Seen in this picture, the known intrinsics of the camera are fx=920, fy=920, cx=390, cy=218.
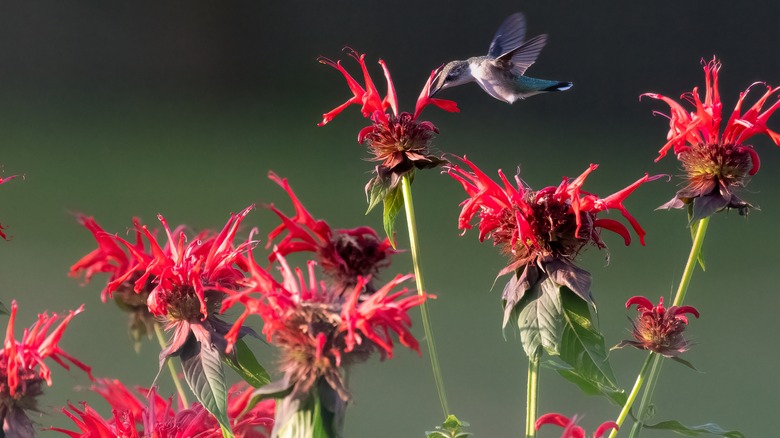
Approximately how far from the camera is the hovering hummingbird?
28.3 inches

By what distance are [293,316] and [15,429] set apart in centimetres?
18

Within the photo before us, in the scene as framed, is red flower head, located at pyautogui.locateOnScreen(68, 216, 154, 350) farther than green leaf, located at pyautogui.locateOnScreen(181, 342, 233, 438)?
Yes

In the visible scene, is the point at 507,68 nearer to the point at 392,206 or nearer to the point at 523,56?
the point at 523,56

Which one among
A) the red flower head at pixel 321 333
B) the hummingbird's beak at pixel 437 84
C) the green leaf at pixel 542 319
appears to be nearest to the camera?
the red flower head at pixel 321 333

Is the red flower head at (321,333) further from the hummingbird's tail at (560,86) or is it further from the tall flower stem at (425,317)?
the hummingbird's tail at (560,86)

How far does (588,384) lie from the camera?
0.59 meters

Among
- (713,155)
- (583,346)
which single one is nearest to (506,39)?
(713,155)

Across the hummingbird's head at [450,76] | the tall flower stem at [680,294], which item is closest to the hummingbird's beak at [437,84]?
the hummingbird's head at [450,76]

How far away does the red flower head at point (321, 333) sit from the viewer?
1.37ft

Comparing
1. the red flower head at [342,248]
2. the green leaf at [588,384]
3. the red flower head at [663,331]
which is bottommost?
the green leaf at [588,384]

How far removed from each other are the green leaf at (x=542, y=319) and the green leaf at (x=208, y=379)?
0.58 ft

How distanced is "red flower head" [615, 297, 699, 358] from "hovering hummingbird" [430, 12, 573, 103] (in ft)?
0.63

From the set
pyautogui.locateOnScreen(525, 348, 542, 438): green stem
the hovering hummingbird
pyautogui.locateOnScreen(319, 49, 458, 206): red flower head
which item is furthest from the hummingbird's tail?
pyautogui.locateOnScreen(525, 348, 542, 438): green stem

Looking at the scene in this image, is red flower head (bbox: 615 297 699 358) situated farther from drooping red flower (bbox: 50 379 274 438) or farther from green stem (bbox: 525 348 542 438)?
drooping red flower (bbox: 50 379 274 438)
